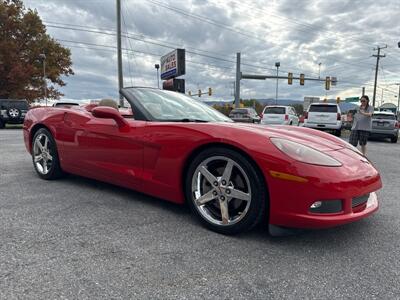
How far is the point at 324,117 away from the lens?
51.6ft

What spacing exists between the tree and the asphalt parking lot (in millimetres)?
29367

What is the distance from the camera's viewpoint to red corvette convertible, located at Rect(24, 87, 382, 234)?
7.50 ft

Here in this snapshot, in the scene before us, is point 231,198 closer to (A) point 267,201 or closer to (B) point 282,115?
(A) point 267,201

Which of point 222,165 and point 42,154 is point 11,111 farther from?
point 222,165

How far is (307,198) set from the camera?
2.25 meters

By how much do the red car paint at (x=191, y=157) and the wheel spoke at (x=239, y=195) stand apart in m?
0.16

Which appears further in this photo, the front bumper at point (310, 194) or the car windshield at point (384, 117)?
the car windshield at point (384, 117)

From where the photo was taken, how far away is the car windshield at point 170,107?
10.7ft

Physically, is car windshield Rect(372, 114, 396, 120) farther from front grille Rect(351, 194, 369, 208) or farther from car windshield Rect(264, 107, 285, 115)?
front grille Rect(351, 194, 369, 208)

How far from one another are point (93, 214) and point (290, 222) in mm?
1747

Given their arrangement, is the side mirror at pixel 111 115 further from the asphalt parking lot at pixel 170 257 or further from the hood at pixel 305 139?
the hood at pixel 305 139

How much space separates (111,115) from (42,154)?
1.65m

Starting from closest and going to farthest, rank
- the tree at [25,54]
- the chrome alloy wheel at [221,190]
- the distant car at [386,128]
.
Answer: the chrome alloy wheel at [221,190], the distant car at [386,128], the tree at [25,54]

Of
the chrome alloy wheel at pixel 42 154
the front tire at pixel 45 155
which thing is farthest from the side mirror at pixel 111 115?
the chrome alloy wheel at pixel 42 154
